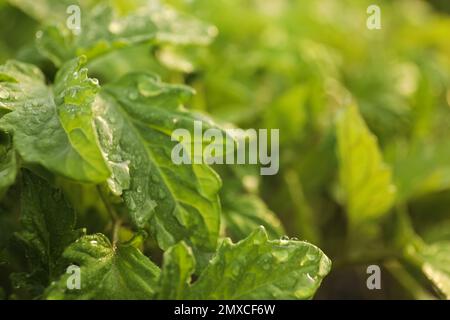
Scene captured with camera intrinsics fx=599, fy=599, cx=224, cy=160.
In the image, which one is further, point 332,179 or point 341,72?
point 341,72

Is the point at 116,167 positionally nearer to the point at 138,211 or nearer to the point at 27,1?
the point at 138,211

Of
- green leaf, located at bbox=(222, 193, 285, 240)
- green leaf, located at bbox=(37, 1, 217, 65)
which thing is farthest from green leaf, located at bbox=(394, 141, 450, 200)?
green leaf, located at bbox=(37, 1, 217, 65)

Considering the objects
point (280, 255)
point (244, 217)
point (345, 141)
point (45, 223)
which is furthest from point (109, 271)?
point (345, 141)

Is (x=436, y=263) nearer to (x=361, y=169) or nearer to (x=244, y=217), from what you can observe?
(x=361, y=169)

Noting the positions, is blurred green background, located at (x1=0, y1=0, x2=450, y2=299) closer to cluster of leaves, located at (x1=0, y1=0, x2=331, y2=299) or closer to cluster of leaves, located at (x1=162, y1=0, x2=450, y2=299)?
cluster of leaves, located at (x1=162, y1=0, x2=450, y2=299)

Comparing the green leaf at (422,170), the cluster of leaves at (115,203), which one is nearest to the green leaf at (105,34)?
the cluster of leaves at (115,203)

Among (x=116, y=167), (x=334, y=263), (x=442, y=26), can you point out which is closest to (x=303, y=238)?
(x=334, y=263)
